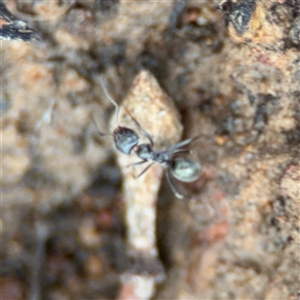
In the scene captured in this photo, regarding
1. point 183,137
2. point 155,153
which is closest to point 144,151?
point 155,153

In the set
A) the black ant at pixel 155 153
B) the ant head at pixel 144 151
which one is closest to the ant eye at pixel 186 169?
the black ant at pixel 155 153

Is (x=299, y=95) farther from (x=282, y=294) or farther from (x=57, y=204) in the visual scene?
(x=57, y=204)

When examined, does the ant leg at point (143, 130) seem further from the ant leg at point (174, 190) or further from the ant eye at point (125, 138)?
the ant leg at point (174, 190)

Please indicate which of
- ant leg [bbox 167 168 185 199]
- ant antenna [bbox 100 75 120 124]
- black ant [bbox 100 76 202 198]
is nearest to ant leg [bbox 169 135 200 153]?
black ant [bbox 100 76 202 198]

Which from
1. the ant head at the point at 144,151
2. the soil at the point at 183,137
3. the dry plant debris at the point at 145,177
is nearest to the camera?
the soil at the point at 183,137

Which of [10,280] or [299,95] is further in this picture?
[10,280]

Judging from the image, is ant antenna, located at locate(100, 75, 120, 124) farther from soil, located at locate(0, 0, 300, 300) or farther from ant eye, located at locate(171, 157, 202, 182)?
ant eye, located at locate(171, 157, 202, 182)

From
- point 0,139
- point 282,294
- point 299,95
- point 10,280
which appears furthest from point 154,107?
point 10,280
